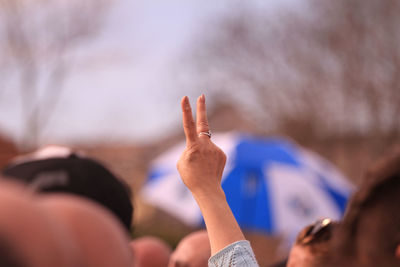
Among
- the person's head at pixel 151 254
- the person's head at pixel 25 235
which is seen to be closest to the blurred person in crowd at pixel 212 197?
the person's head at pixel 25 235

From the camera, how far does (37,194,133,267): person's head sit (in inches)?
25.8

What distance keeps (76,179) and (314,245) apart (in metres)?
0.96

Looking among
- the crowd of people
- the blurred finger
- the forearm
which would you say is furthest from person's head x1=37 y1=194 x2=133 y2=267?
the blurred finger

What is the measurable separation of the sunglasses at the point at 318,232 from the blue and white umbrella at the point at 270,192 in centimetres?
397

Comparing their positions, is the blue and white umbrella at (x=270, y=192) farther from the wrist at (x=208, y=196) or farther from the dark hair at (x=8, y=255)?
the dark hair at (x=8, y=255)

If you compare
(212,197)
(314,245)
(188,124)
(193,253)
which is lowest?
(314,245)

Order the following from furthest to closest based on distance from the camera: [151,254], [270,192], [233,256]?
1. [270,192]
2. [151,254]
3. [233,256]

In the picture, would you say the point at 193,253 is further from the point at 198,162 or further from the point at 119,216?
the point at 119,216

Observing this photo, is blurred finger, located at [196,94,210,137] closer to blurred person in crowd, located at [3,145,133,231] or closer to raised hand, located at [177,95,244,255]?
raised hand, located at [177,95,244,255]

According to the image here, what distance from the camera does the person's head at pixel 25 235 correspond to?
1.90ft

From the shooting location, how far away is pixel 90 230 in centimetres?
67

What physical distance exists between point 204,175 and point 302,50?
36.6 ft

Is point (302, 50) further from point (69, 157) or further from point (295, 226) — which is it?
point (69, 157)

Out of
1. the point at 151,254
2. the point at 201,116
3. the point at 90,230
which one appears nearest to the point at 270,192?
the point at 151,254
